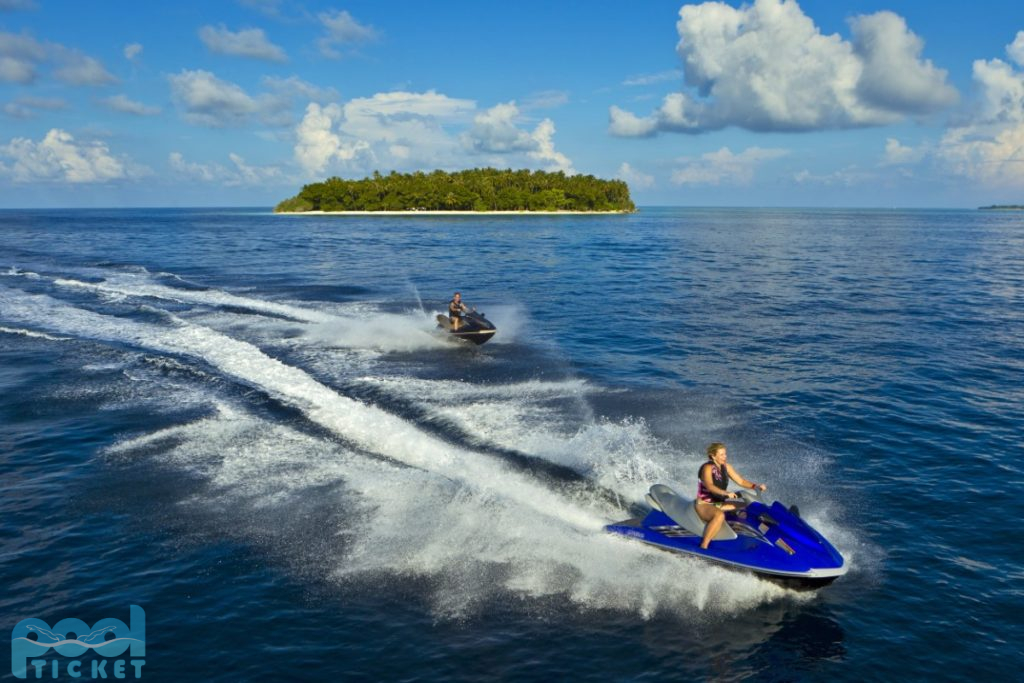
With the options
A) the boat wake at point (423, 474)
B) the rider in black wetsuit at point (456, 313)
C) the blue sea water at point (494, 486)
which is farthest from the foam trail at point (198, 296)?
the rider in black wetsuit at point (456, 313)

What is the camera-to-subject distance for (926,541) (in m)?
13.8

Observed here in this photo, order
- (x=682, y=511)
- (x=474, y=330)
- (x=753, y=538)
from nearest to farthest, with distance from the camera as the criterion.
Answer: (x=753, y=538) → (x=682, y=511) → (x=474, y=330)

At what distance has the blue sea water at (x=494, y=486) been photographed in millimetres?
10711

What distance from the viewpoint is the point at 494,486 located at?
15.7 metres

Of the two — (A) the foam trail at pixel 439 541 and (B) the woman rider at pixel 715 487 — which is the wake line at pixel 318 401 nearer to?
(A) the foam trail at pixel 439 541

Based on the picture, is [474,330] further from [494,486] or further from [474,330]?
[494,486]

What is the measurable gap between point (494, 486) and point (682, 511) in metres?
4.67

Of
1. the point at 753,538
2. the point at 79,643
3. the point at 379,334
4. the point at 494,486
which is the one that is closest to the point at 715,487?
the point at 753,538

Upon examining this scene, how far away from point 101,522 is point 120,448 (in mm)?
4256

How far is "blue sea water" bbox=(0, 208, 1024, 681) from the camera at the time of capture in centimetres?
1071

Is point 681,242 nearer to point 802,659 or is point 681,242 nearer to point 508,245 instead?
point 508,245

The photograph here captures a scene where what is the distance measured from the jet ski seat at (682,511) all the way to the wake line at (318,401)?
1605 mm

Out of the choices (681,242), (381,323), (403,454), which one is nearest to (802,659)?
(403,454)

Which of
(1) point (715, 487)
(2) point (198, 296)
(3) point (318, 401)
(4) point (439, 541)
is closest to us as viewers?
(1) point (715, 487)
